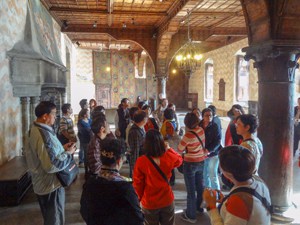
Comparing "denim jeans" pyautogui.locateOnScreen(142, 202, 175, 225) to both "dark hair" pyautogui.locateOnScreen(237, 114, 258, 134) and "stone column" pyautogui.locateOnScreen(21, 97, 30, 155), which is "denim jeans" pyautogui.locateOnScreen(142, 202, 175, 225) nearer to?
"dark hair" pyautogui.locateOnScreen(237, 114, 258, 134)

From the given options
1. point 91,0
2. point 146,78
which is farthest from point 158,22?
point 146,78

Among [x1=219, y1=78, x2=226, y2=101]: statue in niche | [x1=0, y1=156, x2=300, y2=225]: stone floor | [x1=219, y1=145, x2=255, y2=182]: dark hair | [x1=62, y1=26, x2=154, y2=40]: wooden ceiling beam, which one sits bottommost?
[x1=0, y1=156, x2=300, y2=225]: stone floor

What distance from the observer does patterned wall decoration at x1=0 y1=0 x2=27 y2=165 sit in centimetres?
432

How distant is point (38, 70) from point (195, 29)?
22.4ft

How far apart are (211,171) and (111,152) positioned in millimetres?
2611

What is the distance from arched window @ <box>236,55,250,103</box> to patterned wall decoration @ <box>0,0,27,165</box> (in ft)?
31.9

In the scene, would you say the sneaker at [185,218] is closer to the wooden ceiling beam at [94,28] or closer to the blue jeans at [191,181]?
the blue jeans at [191,181]

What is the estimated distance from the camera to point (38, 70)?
200 inches

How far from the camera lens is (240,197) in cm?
153

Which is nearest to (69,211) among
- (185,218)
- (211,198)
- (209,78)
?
(185,218)

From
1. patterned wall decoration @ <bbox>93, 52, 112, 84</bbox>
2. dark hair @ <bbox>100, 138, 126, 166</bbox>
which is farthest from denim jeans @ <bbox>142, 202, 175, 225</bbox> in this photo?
patterned wall decoration @ <bbox>93, 52, 112, 84</bbox>

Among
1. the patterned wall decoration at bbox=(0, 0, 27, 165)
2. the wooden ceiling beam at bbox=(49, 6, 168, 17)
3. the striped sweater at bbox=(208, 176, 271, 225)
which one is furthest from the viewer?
the wooden ceiling beam at bbox=(49, 6, 168, 17)

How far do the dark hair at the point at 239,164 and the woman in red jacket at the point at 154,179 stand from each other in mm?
965

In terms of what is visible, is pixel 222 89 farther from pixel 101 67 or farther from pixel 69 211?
pixel 69 211
